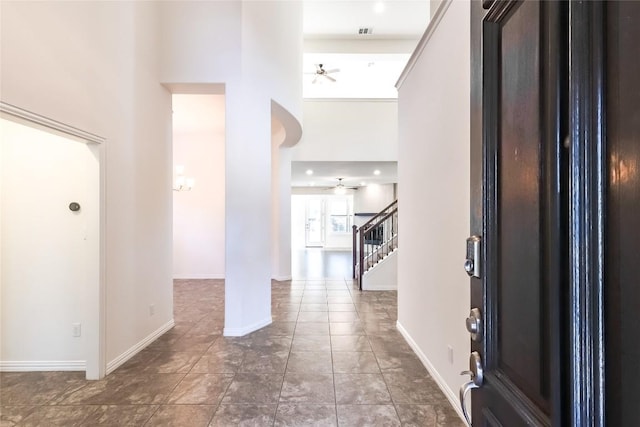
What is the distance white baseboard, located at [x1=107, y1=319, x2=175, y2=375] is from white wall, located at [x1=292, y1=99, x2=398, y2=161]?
4.34 meters

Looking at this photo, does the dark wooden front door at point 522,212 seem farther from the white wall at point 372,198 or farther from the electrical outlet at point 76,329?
the white wall at point 372,198

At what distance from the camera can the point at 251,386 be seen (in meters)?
2.48

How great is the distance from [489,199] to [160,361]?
10.5ft

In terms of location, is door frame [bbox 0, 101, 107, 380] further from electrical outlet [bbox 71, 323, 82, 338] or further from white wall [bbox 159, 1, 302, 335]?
white wall [bbox 159, 1, 302, 335]

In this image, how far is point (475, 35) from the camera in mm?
945

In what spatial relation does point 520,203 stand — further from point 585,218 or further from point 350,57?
point 350,57

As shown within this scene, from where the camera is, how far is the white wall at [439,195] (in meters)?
2.01

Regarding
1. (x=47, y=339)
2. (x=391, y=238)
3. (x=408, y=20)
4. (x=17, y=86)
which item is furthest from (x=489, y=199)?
(x=408, y=20)

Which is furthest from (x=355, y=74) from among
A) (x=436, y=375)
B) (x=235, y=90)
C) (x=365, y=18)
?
(x=436, y=375)

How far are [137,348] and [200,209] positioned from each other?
384cm

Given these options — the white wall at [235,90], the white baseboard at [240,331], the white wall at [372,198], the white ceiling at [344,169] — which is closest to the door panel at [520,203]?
the white wall at [235,90]

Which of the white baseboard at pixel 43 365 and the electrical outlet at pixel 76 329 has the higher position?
the electrical outlet at pixel 76 329

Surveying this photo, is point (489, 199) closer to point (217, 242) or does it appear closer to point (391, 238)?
point (391, 238)

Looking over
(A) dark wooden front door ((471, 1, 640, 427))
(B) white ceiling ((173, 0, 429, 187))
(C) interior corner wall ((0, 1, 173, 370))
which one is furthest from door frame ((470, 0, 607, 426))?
(B) white ceiling ((173, 0, 429, 187))
